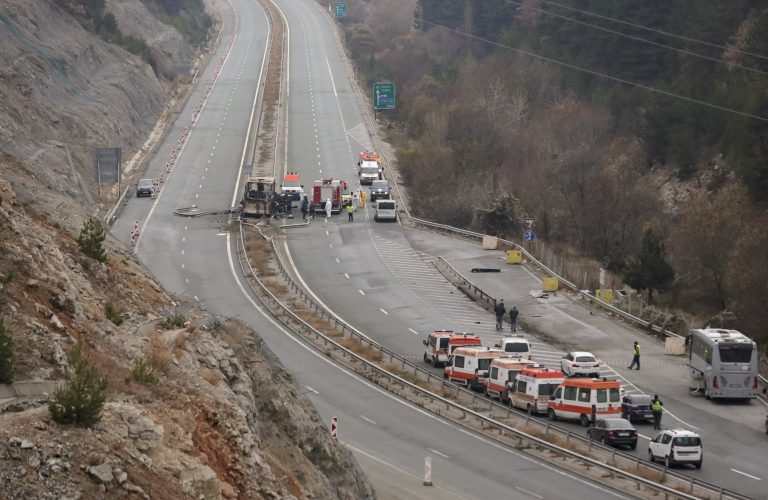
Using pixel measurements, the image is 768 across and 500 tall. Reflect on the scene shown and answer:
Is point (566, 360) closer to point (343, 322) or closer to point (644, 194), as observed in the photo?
point (343, 322)

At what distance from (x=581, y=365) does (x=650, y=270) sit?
16742 millimetres

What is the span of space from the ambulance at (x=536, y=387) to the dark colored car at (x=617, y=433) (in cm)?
338

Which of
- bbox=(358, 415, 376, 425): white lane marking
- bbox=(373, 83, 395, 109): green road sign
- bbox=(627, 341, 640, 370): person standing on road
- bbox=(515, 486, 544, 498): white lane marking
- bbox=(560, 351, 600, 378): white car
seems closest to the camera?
bbox=(515, 486, 544, 498): white lane marking

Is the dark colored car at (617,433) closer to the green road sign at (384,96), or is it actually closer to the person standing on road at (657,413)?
the person standing on road at (657,413)

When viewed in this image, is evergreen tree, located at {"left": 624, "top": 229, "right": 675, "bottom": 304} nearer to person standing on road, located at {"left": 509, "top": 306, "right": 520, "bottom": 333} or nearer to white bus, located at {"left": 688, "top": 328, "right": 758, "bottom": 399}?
person standing on road, located at {"left": 509, "top": 306, "right": 520, "bottom": 333}

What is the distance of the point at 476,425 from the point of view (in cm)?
4088

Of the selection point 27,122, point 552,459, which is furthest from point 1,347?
point 27,122

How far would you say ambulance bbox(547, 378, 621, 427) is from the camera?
4000cm

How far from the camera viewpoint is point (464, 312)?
6012 centimetres

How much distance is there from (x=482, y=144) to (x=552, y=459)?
7247cm

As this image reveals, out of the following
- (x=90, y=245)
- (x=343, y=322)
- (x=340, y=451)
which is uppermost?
(x=90, y=245)

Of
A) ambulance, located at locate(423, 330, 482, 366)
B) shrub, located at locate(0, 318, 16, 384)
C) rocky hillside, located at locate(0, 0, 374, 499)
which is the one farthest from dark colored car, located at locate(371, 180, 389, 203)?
shrub, located at locate(0, 318, 16, 384)

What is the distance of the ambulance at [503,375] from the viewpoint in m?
43.1

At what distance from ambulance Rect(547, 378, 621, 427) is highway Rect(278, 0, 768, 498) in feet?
1.84
